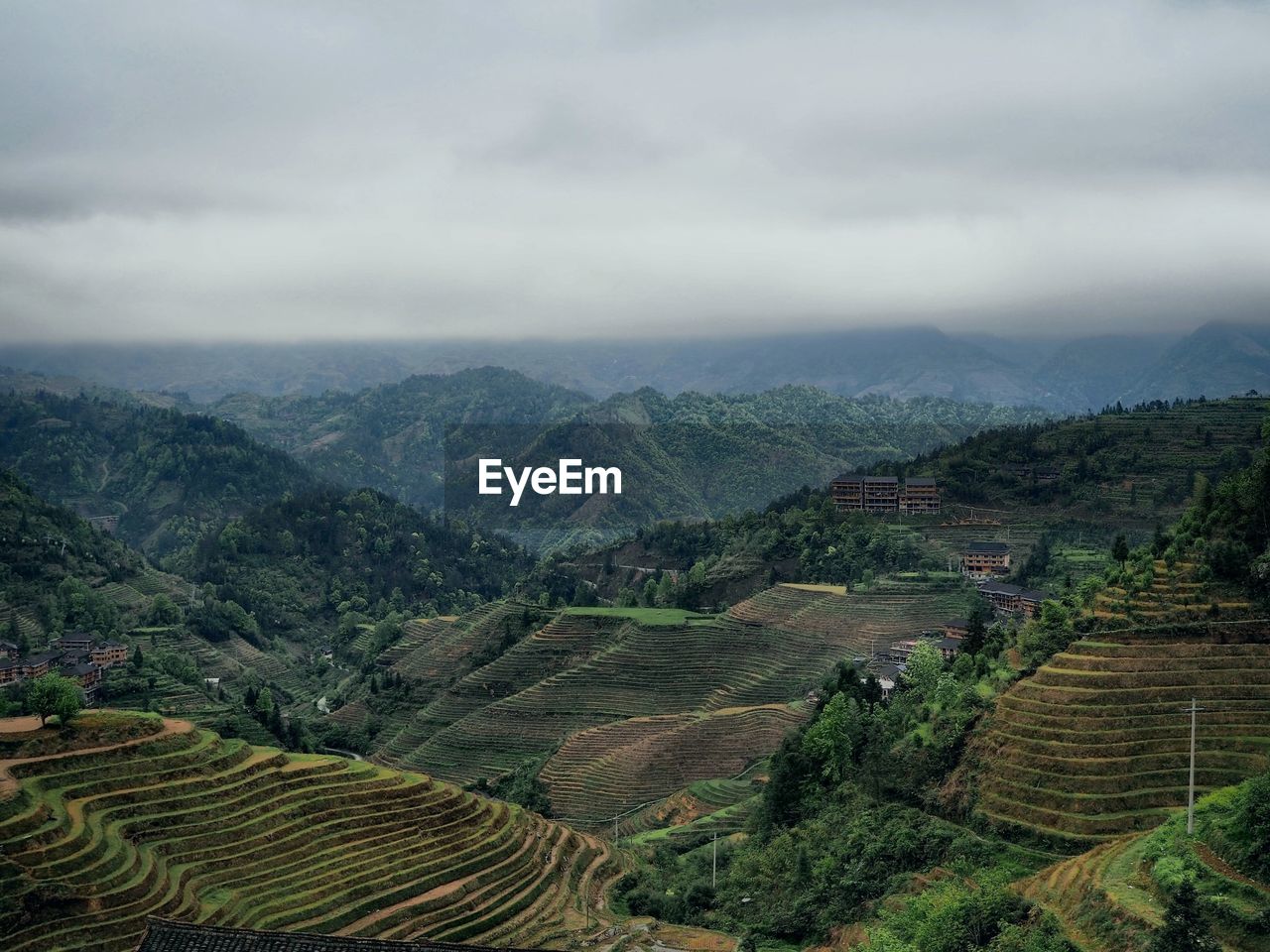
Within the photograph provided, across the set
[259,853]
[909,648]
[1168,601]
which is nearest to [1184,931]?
[1168,601]

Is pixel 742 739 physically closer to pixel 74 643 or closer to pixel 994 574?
pixel 994 574

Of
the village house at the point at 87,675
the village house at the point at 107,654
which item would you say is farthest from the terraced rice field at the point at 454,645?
the village house at the point at 87,675

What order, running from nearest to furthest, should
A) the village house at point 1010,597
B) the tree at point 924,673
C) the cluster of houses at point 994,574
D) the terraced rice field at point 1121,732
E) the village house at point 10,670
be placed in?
the terraced rice field at point 1121,732, the tree at point 924,673, the village house at point 1010,597, the cluster of houses at point 994,574, the village house at point 10,670

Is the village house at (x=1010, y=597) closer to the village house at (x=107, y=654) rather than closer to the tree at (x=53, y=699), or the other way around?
the tree at (x=53, y=699)

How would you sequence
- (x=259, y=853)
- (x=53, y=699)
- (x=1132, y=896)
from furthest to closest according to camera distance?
(x=53, y=699)
(x=259, y=853)
(x=1132, y=896)

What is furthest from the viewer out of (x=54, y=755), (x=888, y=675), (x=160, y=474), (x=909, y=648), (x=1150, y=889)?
(x=160, y=474)

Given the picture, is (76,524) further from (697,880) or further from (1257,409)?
(1257,409)
